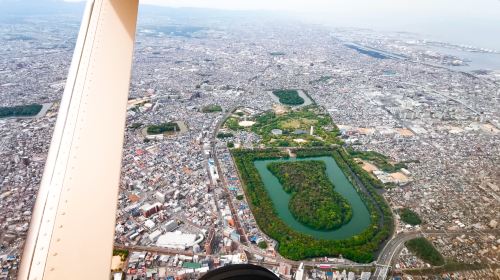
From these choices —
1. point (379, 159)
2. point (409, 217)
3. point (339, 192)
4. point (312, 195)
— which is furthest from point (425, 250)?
point (379, 159)

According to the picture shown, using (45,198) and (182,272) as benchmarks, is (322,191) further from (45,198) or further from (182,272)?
(45,198)

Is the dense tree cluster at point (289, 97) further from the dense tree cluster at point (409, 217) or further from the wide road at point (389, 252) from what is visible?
the wide road at point (389, 252)

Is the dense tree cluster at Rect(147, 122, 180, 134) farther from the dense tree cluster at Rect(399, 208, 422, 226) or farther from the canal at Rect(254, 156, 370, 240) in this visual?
the dense tree cluster at Rect(399, 208, 422, 226)

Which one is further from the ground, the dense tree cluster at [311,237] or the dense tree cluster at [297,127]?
the dense tree cluster at [297,127]

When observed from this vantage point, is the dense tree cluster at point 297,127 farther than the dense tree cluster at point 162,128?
No

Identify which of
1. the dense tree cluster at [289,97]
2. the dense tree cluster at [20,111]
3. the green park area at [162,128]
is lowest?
the dense tree cluster at [20,111]

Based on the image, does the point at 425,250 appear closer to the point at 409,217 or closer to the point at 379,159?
the point at 409,217

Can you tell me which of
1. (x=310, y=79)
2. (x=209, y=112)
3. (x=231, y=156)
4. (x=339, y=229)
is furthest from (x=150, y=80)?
(x=339, y=229)

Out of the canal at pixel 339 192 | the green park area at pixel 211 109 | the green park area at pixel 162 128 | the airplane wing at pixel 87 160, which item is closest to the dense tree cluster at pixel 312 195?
the canal at pixel 339 192
